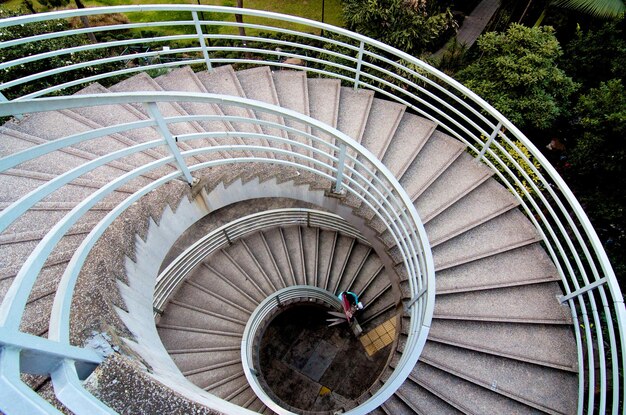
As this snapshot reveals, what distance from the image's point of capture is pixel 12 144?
14.8 feet

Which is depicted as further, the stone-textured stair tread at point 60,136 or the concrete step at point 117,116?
the concrete step at point 117,116

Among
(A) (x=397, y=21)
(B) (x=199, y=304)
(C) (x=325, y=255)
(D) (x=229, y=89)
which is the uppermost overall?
(A) (x=397, y=21)

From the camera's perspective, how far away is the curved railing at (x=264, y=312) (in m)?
6.18

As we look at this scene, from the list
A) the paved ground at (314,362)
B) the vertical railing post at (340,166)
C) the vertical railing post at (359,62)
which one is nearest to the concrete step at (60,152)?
the vertical railing post at (340,166)

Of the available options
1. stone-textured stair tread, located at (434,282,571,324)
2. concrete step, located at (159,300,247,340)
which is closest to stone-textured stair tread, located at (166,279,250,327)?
concrete step, located at (159,300,247,340)

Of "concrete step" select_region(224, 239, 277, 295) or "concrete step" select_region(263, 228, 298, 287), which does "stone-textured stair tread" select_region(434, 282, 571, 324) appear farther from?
"concrete step" select_region(224, 239, 277, 295)

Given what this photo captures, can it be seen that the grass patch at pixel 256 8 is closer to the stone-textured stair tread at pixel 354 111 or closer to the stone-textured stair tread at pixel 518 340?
the stone-textured stair tread at pixel 354 111

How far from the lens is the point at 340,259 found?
7480 mm

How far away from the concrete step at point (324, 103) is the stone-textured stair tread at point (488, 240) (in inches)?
88.7

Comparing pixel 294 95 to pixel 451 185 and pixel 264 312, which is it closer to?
pixel 451 185

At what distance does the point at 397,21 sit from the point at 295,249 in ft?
16.8

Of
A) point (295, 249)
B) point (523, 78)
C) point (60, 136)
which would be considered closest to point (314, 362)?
point (295, 249)

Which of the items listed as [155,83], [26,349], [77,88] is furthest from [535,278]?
[77,88]

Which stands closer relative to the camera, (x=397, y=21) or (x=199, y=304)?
(x=199, y=304)
